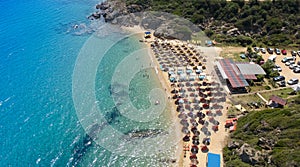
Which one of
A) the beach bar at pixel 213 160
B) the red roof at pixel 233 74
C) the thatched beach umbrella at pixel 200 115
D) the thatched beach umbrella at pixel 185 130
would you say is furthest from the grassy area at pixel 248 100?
the beach bar at pixel 213 160

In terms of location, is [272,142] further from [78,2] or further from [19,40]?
[78,2]

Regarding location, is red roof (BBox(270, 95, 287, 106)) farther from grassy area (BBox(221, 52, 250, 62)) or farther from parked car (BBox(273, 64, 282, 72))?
grassy area (BBox(221, 52, 250, 62))

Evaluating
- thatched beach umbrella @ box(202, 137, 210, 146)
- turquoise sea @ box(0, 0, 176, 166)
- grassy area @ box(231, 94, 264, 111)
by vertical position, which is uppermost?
grassy area @ box(231, 94, 264, 111)

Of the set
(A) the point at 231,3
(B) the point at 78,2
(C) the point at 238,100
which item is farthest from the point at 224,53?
(B) the point at 78,2

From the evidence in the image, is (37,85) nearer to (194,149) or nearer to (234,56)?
(194,149)

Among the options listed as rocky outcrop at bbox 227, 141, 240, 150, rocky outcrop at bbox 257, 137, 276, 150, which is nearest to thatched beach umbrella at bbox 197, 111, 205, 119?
rocky outcrop at bbox 227, 141, 240, 150

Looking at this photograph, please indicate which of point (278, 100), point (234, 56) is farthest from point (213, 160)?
point (234, 56)

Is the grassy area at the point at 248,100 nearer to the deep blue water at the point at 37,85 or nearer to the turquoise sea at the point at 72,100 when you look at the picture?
the turquoise sea at the point at 72,100
